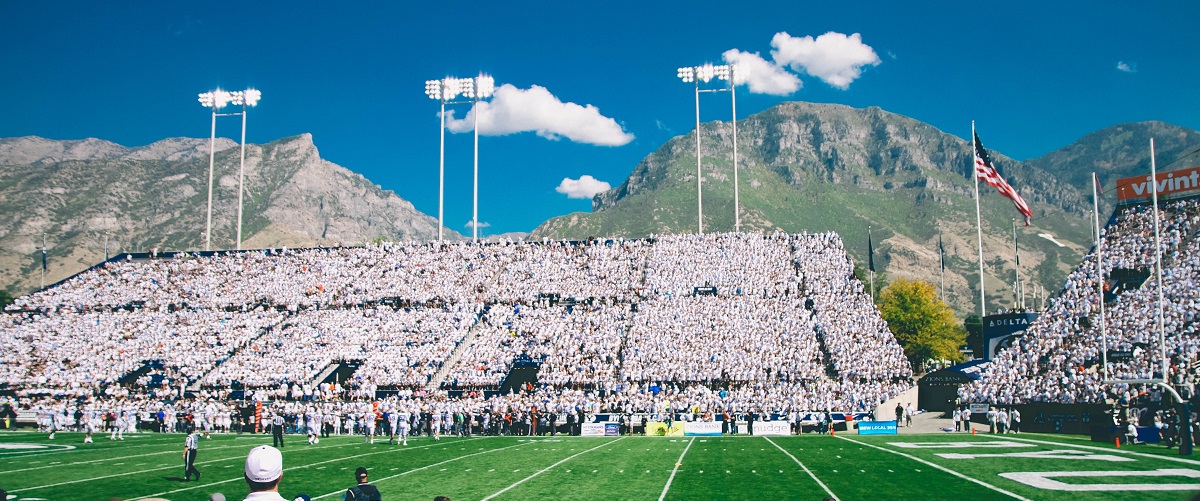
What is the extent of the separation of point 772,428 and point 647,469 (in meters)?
15.0

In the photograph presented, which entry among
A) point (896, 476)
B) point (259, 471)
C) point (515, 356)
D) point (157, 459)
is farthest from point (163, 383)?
point (259, 471)

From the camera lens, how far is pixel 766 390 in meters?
39.6

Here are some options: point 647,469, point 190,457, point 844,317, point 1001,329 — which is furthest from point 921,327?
point 190,457

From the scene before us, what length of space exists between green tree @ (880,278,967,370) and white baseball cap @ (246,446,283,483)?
78.7 meters

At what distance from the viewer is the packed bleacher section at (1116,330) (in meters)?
32.8

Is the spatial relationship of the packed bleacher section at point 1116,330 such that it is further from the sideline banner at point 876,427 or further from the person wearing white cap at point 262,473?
the person wearing white cap at point 262,473

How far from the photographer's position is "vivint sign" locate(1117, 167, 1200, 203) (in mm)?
42219

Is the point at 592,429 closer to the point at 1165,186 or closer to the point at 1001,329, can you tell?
the point at 1001,329

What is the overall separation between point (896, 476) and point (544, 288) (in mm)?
33755

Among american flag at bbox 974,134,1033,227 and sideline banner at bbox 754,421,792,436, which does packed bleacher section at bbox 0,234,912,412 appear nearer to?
sideline banner at bbox 754,421,792,436

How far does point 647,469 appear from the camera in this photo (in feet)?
70.6

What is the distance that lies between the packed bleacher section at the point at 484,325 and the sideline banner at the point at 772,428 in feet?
6.15

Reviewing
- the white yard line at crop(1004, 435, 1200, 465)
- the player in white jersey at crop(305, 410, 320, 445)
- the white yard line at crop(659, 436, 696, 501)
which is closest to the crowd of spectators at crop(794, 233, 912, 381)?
the white yard line at crop(1004, 435, 1200, 465)

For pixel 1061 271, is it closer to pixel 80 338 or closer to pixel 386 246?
pixel 386 246
